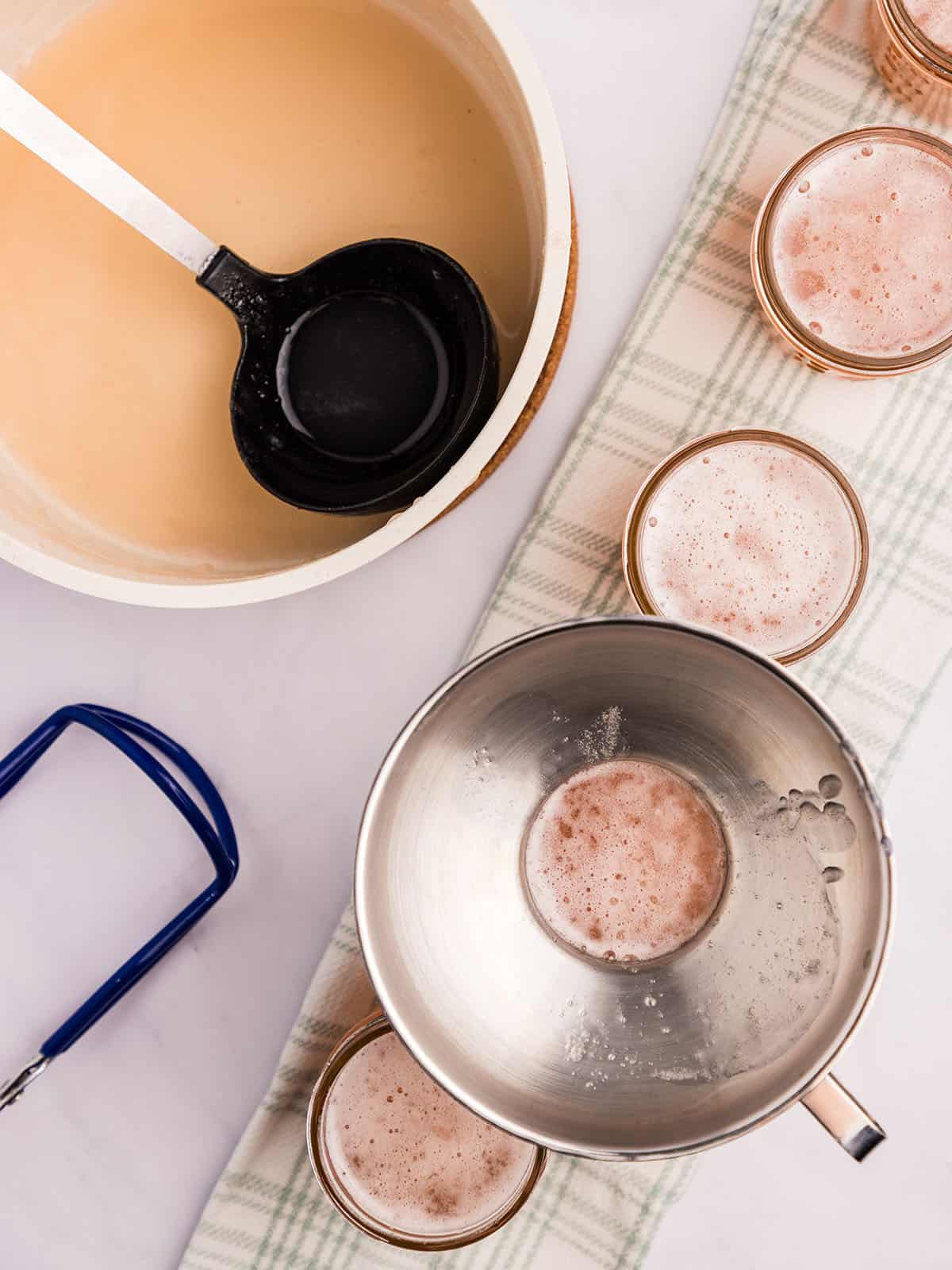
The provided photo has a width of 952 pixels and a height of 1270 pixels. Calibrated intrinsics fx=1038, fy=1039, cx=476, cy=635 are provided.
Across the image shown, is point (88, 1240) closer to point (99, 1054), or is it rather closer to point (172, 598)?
point (99, 1054)

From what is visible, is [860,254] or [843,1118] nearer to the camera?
[843,1118]

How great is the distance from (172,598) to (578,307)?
0.34m

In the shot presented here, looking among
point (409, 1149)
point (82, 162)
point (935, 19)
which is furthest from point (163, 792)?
point (935, 19)

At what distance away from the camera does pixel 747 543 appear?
2.24 feet

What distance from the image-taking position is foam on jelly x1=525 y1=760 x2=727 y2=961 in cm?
68

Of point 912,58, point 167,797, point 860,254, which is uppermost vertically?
point 912,58

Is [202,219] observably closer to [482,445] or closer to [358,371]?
[358,371]

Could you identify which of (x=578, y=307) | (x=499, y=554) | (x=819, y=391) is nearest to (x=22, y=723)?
(x=499, y=554)

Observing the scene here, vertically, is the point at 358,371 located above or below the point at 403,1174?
above

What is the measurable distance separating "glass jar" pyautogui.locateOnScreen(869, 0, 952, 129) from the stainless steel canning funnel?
40cm

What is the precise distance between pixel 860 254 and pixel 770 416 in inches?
4.5

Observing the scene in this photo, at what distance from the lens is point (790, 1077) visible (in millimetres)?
548

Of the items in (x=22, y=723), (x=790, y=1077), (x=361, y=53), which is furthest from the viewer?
(x=22, y=723)

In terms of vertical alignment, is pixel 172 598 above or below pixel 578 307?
below
